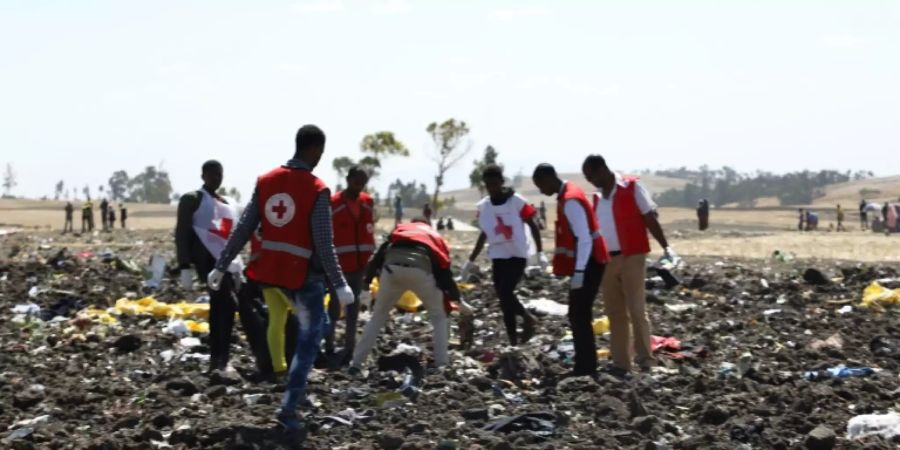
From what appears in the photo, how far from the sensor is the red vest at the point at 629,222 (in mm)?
8977

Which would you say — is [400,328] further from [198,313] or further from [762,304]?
[762,304]

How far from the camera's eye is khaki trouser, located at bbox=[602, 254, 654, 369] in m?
9.04

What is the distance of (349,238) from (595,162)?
198 centimetres

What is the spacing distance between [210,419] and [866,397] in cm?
396

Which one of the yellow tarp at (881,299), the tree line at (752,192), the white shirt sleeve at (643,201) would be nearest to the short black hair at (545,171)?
the white shirt sleeve at (643,201)

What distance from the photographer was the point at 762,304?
1427cm

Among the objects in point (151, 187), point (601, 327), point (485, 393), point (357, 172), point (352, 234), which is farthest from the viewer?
point (151, 187)

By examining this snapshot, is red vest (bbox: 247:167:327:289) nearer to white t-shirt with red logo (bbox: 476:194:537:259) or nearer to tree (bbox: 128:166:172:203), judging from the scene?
white t-shirt with red logo (bbox: 476:194:537:259)

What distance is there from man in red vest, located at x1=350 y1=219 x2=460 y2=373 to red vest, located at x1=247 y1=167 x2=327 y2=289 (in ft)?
5.92

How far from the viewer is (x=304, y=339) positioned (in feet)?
22.3

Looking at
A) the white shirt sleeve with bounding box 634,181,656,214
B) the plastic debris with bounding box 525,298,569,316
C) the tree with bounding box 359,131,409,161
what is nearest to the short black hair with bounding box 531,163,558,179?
the white shirt sleeve with bounding box 634,181,656,214

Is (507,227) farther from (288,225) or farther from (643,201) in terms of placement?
(288,225)

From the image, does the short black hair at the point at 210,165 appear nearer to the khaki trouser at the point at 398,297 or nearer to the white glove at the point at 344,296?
the khaki trouser at the point at 398,297

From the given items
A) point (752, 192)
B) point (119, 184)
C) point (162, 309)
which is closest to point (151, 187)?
point (119, 184)
